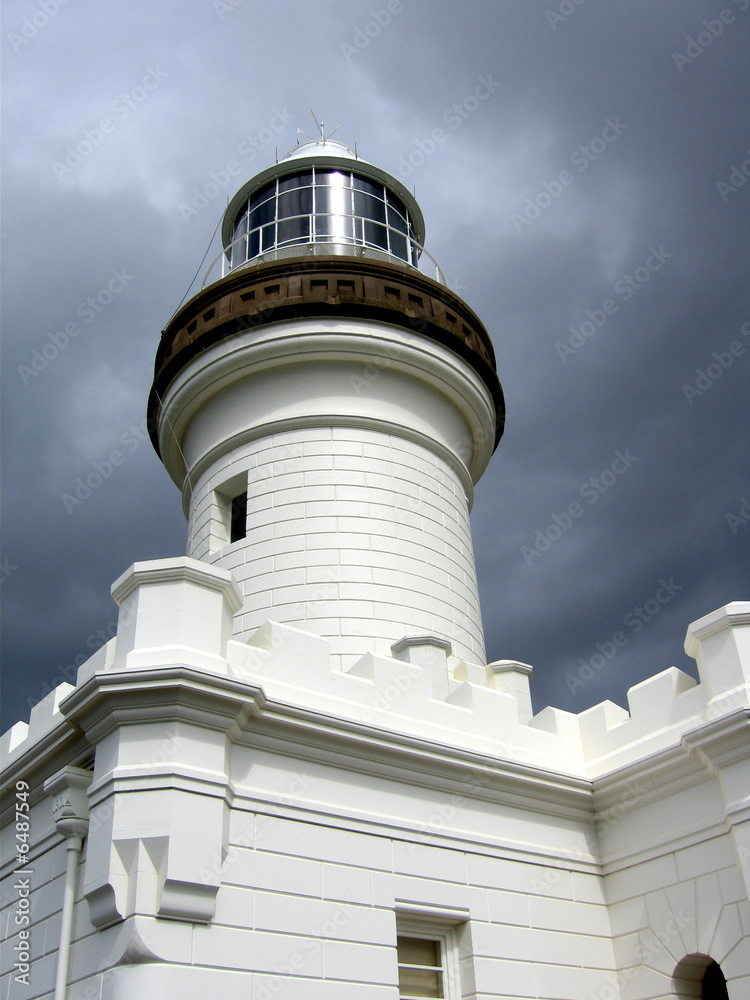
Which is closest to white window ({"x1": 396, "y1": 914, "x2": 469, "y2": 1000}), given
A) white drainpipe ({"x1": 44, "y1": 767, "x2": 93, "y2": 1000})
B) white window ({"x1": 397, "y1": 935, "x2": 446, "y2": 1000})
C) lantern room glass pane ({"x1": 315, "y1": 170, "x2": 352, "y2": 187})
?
white window ({"x1": 397, "y1": 935, "x2": 446, "y2": 1000})

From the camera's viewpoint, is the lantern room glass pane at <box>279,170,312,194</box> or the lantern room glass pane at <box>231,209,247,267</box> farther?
the lantern room glass pane at <box>231,209,247,267</box>

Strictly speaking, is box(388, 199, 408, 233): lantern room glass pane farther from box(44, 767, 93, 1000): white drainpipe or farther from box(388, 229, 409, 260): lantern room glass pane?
box(44, 767, 93, 1000): white drainpipe

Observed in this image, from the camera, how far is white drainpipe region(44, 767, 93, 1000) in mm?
6555

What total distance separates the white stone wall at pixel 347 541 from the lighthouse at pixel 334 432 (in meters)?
0.02

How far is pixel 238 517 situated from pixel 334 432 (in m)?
2.14

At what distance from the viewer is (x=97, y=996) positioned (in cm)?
618

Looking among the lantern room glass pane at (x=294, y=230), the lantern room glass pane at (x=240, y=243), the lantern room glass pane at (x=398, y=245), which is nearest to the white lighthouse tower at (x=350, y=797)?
the lantern room glass pane at (x=294, y=230)

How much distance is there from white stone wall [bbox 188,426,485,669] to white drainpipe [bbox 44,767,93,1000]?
12.9 ft

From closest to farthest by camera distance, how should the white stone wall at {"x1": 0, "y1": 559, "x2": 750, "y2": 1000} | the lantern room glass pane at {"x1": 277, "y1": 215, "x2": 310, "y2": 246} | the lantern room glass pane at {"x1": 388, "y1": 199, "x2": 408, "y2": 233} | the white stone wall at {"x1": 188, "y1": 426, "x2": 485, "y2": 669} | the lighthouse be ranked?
the white stone wall at {"x1": 0, "y1": 559, "x2": 750, "y2": 1000} < the white stone wall at {"x1": 188, "y1": 426, "x2": 485, "y2": 669} < the lighthouse < the lantern room glass pane at {"x1": 277, "y1": 215, "x2": 310, "y2": 246} < the lantern room glass pane at {"x1": 388, "y1": 199, "x2": 408, "y2": 233}

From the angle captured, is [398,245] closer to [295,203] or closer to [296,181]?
[295,203]

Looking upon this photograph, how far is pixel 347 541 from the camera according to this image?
456 inches

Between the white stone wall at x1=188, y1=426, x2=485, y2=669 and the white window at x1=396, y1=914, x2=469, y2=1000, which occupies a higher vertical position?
the white stone wall at x1=188, y1=426, x2=485, y2=669

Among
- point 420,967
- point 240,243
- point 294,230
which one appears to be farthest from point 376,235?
point 420,967

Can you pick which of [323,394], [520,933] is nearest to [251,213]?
[323,394]
